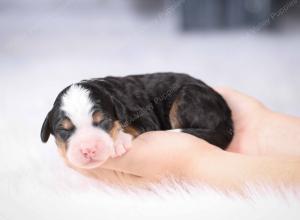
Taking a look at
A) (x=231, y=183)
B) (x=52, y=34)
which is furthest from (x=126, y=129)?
(x=52, y=34)

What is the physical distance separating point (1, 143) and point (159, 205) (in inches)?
22.2

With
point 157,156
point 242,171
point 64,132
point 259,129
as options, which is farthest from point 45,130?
point 259,129

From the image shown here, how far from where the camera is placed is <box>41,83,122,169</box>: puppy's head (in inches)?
54.1

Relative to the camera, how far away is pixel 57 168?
1603 mm

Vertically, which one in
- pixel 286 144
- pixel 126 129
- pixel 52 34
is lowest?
pixel 286 144

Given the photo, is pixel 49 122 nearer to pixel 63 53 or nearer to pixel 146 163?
pixel 146 163

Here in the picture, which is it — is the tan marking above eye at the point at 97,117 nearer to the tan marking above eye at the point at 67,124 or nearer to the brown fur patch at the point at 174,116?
the tan marking above eye at the point at 67,124

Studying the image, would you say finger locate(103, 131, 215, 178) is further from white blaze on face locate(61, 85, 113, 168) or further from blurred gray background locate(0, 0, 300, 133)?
blurred gray background locate(0, 0, 300, 133)

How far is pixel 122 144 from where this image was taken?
1543mm

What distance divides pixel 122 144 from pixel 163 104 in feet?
0.91

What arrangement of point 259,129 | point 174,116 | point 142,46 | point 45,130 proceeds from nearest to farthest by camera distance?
point 45,130 < point 174,116 < point 259,129 < point 142,46

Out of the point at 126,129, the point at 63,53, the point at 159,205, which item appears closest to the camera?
the point at 159,205

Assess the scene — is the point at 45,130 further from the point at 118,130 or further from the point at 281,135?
the point at 281,135

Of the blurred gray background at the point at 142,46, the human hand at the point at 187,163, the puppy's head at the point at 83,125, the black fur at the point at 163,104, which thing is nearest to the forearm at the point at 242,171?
the human hand at the point at 187,163
